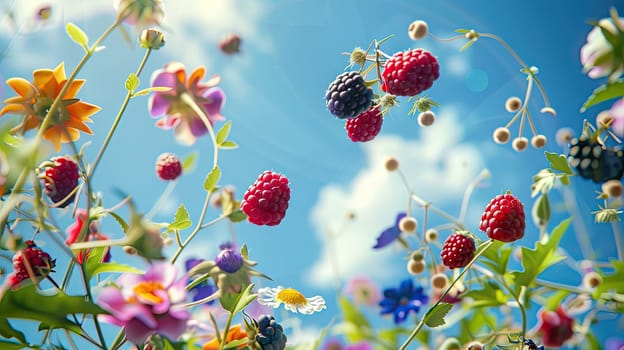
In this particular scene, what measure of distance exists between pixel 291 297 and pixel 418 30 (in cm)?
36

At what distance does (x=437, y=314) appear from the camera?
0.57 metres

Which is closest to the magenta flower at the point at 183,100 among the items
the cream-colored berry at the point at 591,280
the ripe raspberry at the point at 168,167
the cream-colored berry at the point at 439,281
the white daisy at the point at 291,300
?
the ripe raspberry at the point at 168,167

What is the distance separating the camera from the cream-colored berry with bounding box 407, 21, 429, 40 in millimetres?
713

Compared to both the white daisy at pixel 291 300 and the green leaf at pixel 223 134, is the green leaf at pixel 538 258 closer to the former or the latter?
the white daisy at pixel 291 300

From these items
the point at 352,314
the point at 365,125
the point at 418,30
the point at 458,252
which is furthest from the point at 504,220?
the point at 352,314

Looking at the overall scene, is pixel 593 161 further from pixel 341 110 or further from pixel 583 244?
pixel 583 244

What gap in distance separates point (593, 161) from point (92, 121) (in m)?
0.52

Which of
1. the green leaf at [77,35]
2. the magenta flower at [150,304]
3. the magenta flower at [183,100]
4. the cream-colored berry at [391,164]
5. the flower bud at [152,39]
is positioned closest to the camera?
the magenta flower at [150,304]

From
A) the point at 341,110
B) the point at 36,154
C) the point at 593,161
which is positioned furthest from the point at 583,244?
the point at 36,154

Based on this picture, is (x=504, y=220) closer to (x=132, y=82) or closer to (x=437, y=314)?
(x=437, y=314)

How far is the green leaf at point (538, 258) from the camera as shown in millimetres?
693

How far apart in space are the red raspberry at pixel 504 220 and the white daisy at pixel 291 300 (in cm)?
21

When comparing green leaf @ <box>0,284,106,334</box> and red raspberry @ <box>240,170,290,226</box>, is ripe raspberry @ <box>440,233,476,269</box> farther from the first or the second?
green leaf @ <box>0,284,106,334</box>

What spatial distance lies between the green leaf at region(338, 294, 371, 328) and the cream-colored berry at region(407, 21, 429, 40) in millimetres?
407
